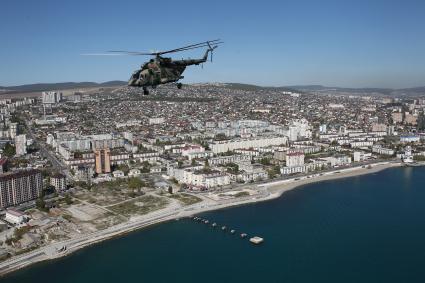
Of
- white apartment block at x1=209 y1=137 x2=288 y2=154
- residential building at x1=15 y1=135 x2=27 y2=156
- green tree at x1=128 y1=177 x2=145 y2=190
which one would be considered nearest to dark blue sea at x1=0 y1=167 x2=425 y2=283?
green tree at x1=128 y1=177 x2=145 y2=190

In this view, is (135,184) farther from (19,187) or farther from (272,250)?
(272,250)

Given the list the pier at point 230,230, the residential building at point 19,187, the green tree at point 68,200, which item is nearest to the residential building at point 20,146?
the residential building at point 19,187

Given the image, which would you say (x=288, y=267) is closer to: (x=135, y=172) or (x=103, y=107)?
(x=135, y=172)

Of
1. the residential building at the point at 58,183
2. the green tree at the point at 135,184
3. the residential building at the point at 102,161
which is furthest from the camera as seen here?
the residential building at the point at 102,161

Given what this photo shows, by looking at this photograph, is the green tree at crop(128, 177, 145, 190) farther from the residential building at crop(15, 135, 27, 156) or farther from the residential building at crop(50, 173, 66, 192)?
the residential building at crop(15, 135, 27, 156)

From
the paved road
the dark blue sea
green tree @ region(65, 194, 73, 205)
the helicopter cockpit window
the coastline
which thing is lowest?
the dark blue sea

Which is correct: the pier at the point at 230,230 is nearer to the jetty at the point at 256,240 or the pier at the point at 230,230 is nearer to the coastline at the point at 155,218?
the jetty at the point at 256,240
